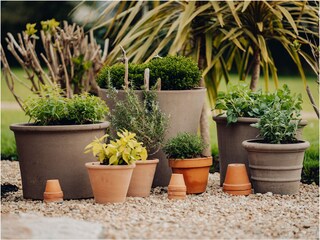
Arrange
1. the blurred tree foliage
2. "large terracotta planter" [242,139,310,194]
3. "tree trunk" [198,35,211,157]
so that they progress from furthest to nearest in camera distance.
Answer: the blurred tree foliage, "tree trunk" [198,35,211,157], "large terracotta planter" [242,139,310,194]

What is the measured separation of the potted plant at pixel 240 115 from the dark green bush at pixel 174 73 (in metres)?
0.24

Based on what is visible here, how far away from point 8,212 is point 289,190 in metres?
1.83

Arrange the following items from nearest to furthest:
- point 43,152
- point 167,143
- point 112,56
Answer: point 43,152
point 167,143
point 112,56

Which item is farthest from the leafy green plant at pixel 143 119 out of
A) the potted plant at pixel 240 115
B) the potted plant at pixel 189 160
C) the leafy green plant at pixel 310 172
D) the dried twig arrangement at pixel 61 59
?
the dried twig arrangement at pixel 61 59

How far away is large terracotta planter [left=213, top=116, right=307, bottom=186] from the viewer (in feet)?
15.5

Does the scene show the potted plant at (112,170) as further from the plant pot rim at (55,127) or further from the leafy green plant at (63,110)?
the leafy green plant at (63,110)

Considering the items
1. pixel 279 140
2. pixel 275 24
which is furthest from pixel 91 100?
pixel 275 24

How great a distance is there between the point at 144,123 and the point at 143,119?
0.03 meters

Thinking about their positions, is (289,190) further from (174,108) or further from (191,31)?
(191,31)

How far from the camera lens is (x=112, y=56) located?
5723 millimetres

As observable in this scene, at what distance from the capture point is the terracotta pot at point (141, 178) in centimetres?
438

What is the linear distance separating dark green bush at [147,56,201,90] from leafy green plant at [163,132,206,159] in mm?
420

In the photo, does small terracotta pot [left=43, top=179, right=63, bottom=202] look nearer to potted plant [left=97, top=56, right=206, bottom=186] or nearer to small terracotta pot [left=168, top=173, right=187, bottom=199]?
small terracotta pot [left=168, top=173, right=187, bottom=199]

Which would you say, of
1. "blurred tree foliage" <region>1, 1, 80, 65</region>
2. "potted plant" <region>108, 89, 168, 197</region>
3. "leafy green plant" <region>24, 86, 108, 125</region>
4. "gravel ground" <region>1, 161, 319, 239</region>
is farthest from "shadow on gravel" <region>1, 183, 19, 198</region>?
"blurred tree foliage" <region>1, 1, 80, 65</region>
